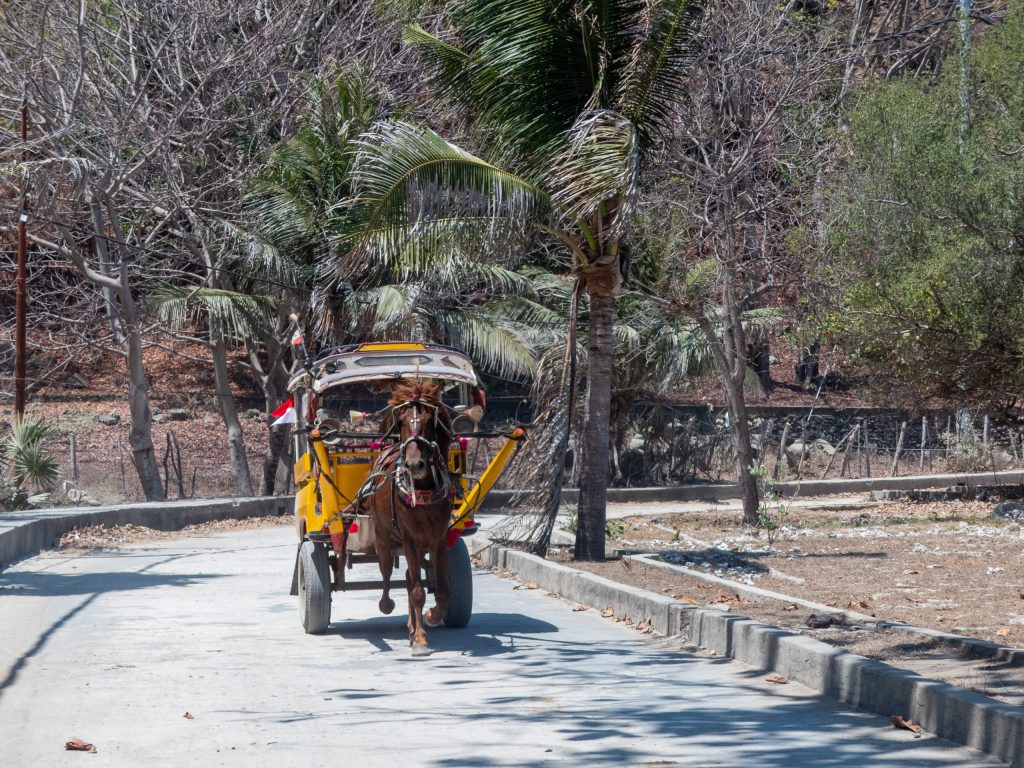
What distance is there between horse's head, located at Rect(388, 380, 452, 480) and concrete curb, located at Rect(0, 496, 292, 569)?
8616 millimetres

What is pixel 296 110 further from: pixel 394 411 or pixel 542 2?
pixel 394 411

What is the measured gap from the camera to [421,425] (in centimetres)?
1038

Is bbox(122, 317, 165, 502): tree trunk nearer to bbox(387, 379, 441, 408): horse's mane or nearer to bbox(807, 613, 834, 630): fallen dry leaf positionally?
bbox(387, 379, 441, 408): horse's mane

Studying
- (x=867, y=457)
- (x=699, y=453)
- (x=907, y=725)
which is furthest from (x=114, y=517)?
(x=867, y=457)

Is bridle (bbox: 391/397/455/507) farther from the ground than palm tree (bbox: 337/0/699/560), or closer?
closer

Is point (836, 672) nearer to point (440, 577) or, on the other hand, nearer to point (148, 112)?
point (440, 577)

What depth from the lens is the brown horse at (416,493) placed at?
10234 mm

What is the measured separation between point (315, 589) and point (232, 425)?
18.0 m

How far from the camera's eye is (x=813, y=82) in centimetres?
2267

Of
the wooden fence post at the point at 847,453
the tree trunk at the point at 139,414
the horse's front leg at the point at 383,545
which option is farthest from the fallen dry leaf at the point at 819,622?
the wooden fence post at the point at 847,453

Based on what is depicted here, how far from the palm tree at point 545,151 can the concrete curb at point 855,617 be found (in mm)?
2099

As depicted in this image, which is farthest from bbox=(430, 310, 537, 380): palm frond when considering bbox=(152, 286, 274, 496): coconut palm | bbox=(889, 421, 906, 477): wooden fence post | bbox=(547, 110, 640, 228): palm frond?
bbox=(889, 421, 906, 477): wooden fence post

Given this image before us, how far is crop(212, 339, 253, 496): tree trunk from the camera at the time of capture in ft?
93.0

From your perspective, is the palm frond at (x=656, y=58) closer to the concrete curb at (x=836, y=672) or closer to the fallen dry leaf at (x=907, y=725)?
the concrete curb at (x=836, y=672)
